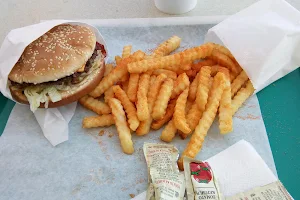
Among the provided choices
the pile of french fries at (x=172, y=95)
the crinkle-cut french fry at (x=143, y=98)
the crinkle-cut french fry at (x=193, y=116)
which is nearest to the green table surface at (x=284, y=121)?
the pile of french fries at (x=172, y=95)

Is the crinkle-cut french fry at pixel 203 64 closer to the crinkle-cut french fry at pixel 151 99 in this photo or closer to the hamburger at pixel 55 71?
the crinkle-cut french fry at pixel 151 99

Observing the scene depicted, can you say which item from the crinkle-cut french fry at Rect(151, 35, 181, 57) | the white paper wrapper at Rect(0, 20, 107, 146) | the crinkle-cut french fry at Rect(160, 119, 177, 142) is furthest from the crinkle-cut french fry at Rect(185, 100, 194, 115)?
the white paper wrapper at Rect(0, 20, 107, 146)

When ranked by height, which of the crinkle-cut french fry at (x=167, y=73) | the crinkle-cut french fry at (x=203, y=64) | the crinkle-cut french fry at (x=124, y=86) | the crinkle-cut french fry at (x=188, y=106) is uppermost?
the crinkle-cut french fry at (x=167, y=73)

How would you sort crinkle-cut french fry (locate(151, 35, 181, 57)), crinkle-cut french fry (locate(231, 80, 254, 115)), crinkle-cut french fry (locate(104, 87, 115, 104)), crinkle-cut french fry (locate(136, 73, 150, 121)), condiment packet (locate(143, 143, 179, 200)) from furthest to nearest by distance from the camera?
crinkle-cut french fry (locate(151, 35, 181, 57)) → crinkle-cut french fry (locate(104, 87, 115, 104)) → crinkle-cut french fry (locate(231, 80, 254, 115)) → crinkle-cut french fry (locate(136, 73, 150, 121)) → condiment packet (locate(143, 143, 179, 200))

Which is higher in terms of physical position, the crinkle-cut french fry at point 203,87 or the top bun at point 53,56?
the top bun at point 53,56

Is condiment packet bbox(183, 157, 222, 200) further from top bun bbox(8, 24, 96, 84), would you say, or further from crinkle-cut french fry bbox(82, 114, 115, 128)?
top bun bbox(8, 24, 96, 84)

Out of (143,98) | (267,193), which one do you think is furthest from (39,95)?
(267,193)
